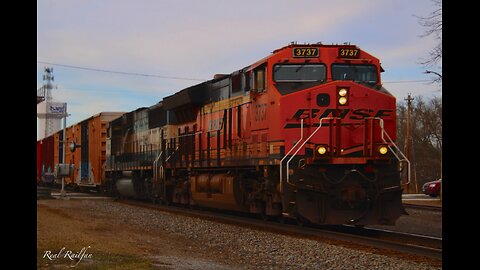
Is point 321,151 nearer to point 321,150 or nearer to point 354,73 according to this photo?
point 321,150

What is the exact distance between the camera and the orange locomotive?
40.7 feet

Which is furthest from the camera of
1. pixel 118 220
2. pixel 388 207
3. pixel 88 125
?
pixel 88 125

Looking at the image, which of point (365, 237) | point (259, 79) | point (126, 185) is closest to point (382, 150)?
point (365, 237)

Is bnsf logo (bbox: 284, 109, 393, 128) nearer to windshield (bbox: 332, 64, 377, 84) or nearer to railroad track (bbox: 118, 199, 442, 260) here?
windshield (bbox: 332, 64, 377, 84)

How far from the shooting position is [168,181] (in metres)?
21.7

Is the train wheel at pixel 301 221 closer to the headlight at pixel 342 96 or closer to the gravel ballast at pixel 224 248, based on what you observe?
the gravel ballast at pixel 224 248

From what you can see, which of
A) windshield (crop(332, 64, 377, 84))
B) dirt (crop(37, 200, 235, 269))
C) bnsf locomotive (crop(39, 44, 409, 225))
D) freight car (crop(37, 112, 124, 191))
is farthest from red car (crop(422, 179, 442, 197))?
dirt (crop(37, 200, 235, 269))

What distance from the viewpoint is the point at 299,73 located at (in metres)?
13.6

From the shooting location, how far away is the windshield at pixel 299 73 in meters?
13.5

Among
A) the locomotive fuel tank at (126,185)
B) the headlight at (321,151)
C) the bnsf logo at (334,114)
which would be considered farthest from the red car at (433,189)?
the headlight at (321,151)

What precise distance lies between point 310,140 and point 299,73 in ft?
5.86

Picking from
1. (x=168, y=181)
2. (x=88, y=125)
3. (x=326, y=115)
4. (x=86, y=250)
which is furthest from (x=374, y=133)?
(x=88, y=125)
